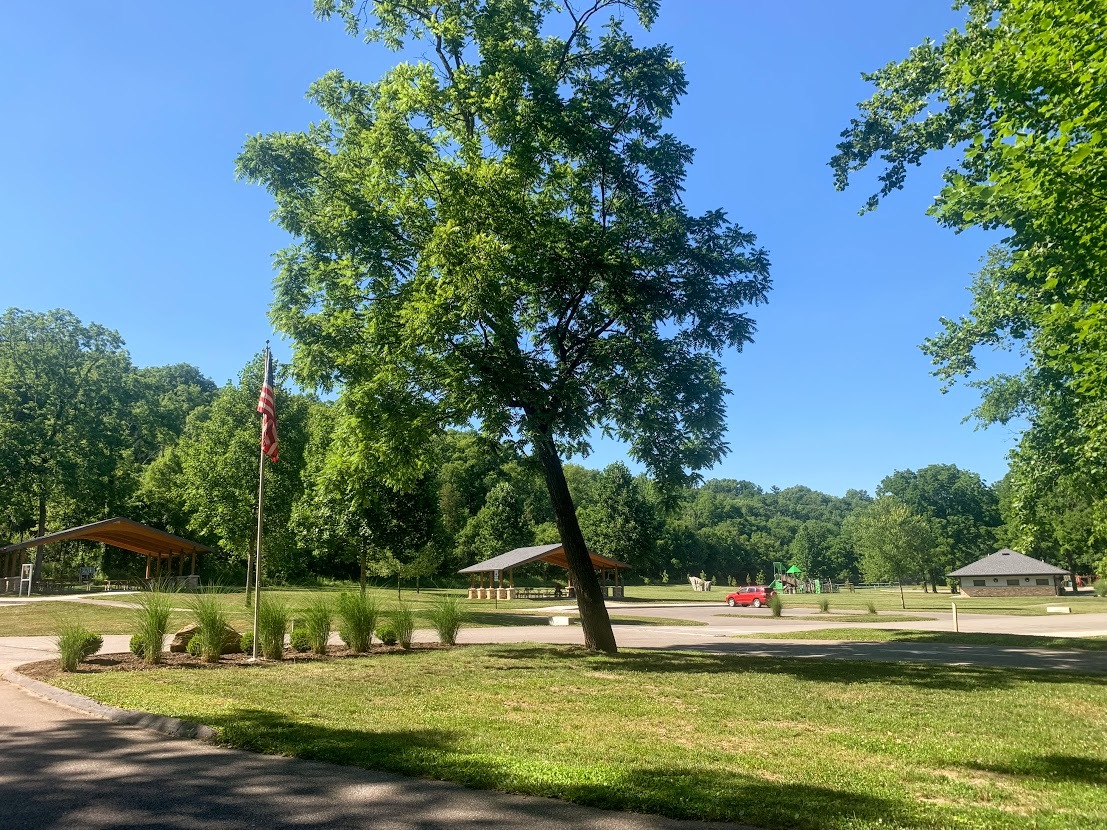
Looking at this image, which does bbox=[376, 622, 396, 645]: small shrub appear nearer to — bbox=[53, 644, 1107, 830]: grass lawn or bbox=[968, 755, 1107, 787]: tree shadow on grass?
bbox=[53, 644, 1107, 830]: grass lawn

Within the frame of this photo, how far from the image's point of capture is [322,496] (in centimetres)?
1781

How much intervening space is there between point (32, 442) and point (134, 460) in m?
17.4

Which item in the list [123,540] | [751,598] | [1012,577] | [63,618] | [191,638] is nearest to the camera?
[191,638]

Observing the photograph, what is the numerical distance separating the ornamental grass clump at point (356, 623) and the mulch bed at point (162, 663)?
0.20m

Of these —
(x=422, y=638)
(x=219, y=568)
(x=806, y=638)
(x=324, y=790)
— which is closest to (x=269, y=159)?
(x=422, y=638)

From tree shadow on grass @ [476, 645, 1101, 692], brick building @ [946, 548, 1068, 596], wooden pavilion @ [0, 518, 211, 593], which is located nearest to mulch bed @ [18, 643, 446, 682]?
tree shadow on grass @ [476, 645, 1101, 692]

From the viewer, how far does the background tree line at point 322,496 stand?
31281 mm

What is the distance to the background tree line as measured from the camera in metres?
31.3

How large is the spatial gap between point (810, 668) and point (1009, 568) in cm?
7008

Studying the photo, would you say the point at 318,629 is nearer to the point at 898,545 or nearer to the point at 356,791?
the point at 356,791

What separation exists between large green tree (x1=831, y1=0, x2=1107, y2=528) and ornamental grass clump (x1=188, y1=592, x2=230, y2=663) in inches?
533

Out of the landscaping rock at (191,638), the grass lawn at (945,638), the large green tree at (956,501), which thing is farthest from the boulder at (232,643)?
the large green tree at (956,501)

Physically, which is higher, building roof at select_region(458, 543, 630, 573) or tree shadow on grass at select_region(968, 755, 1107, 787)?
building roof at select_region(458, 543, 630, 573)

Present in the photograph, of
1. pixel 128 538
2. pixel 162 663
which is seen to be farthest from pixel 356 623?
pixel 128 538
